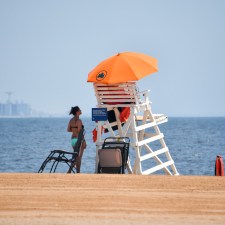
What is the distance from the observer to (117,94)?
15.7 metres

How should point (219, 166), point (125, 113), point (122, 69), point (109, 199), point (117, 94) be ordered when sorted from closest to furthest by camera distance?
point (109, 199) → point (219, 166) → point (117, 94) → point (122, 69) → point (125, 113)

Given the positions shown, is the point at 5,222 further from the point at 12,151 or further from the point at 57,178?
the point at 12,151

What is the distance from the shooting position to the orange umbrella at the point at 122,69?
15625mm

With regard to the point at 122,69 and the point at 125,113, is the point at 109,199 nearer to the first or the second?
the point at 122,69

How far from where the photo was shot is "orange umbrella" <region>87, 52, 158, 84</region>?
615 inches

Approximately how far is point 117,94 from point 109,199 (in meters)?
5.28

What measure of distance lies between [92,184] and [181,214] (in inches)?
91.4

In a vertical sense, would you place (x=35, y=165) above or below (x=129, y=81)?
below

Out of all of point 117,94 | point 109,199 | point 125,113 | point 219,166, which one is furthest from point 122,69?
point 109,199

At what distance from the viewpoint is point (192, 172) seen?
38.6m

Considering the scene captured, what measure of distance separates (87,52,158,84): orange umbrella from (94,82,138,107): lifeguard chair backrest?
143 millimetres

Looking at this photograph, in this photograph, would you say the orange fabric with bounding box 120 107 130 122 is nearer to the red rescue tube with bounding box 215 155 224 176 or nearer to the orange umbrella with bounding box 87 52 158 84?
the orange umbrella with bounding box 87 52 158 84

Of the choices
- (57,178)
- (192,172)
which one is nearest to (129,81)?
(57,178)

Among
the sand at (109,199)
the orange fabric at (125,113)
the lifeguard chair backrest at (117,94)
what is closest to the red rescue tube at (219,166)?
the lifeguard chair backrest at (117,94)
